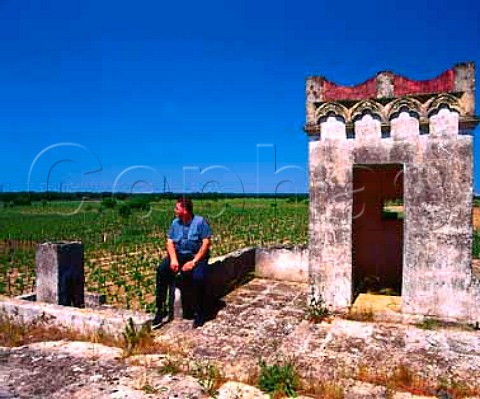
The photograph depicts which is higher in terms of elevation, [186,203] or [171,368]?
[186,203]

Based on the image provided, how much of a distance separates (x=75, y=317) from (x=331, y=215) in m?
3.55

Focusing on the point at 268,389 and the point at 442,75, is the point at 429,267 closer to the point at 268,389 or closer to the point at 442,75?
the point at 442,75

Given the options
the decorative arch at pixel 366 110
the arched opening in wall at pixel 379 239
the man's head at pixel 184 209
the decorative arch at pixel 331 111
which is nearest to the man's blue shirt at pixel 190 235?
the man's head at pixel 184 209

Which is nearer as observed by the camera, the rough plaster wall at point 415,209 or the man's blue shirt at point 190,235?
the rough plaster wall at point 415,209

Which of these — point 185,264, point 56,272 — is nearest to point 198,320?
point 185,264

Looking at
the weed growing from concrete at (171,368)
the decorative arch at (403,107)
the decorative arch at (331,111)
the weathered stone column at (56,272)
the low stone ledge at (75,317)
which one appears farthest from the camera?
the weathered stone column at (56,272)

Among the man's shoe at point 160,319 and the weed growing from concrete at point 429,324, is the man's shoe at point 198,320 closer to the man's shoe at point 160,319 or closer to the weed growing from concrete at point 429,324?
the man's shoe at point 160,319

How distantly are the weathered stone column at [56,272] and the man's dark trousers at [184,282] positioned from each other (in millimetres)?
1591

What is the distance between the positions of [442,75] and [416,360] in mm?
3447

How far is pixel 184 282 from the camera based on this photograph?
5.47 meters

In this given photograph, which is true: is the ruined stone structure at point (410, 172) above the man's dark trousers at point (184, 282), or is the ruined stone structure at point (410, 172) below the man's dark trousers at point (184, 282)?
above

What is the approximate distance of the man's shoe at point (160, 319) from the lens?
520 cm

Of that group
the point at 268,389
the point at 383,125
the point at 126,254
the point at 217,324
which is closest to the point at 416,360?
the point at 268,389

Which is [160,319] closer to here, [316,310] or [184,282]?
[184,282]
